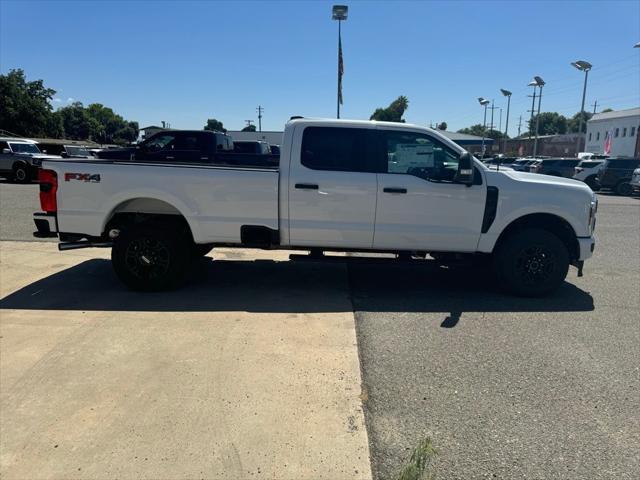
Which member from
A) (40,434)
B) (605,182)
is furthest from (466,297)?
(605,182)

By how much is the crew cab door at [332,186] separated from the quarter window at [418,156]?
0.85 feet

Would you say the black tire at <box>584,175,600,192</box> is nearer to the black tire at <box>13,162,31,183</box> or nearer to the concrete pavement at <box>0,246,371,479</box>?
the concrete pavement at <box>0,246,371,479</box>

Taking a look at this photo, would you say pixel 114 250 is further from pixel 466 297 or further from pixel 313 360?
pixel 466 297

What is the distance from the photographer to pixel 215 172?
5711mm

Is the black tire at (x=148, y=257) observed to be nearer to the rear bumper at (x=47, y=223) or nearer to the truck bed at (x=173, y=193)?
the truck bed at (x=173, y=193)

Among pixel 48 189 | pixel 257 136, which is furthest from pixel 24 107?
pixel 48 189

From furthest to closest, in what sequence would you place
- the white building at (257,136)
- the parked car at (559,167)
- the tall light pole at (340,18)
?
the white building at (257,136) → the parked car at (559,167) → the tall light pole at (340,18)

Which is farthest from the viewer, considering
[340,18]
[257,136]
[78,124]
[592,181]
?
[78,124]

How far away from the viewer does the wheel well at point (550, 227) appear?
6.11m

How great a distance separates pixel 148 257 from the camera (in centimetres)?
594

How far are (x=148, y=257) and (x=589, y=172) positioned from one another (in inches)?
959

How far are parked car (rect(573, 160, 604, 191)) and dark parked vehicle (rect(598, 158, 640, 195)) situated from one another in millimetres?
→ 482

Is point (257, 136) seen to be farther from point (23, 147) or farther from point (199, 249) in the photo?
point (199, 249)

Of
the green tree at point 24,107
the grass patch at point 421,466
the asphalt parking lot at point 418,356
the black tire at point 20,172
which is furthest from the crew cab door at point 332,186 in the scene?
the green tree at point 24,107
